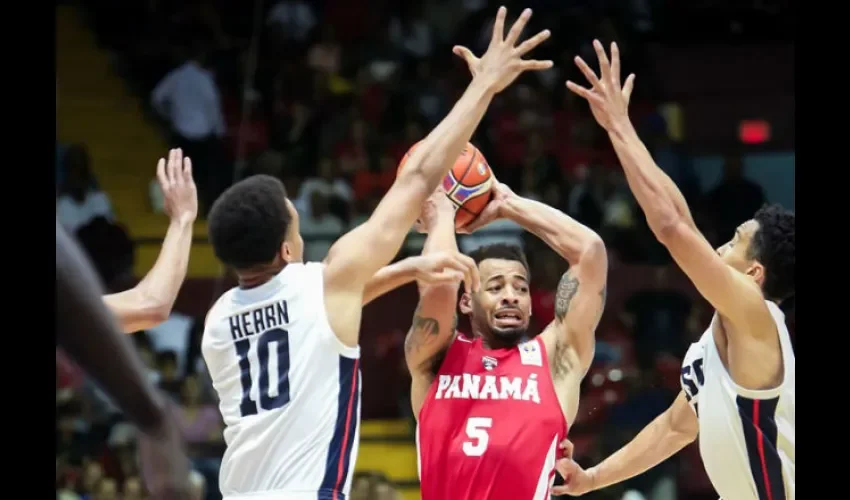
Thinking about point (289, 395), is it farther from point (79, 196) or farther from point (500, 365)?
point (79, 196)

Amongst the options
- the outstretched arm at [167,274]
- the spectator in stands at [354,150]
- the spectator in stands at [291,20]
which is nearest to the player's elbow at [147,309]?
the outstretched arm at [167,274]


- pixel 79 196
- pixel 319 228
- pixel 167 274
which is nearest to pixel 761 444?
pixel 167 274

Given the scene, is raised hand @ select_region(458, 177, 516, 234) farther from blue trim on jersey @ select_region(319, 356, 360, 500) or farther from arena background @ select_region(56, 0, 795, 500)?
arena background @ select_region(56, 0, 795, 500)

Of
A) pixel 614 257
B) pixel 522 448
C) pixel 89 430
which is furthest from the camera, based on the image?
pixel 614 257

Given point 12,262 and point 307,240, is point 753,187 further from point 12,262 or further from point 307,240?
point 12,262

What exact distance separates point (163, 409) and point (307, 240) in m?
8.43

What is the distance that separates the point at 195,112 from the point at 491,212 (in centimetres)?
751

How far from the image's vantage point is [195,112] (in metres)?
12.6

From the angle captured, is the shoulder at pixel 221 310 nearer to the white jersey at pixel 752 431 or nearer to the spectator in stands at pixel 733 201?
the white jersey at pixel 752 431

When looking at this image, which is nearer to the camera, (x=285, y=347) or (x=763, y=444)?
(x=285, y=347)

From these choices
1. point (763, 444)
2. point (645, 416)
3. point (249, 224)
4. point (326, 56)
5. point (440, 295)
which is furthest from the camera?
point (326, 56)

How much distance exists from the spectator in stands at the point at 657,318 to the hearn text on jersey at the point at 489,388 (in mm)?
4090

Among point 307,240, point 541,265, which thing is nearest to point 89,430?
point 307,240

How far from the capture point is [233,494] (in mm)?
4324
